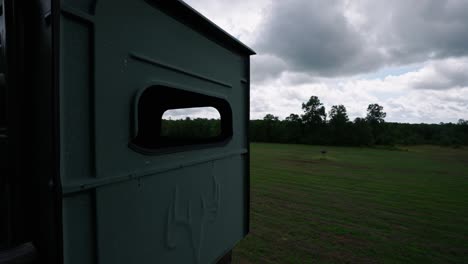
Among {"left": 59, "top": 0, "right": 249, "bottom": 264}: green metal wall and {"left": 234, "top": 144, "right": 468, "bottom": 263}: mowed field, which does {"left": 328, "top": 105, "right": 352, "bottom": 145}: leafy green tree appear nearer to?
{"left": 234, "top": 144, "right": 468, "bottom": 263}: mowed field

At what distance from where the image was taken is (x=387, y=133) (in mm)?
40000

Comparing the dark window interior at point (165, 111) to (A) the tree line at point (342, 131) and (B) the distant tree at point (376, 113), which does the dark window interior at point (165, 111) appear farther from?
(B) the distant tree at point (376, 113)

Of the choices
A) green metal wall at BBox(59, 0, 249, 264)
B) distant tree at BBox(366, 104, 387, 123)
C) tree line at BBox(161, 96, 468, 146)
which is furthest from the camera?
distant tree at BBox(366, 104, 387, 123)

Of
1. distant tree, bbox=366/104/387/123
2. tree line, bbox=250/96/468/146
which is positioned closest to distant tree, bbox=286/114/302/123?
tree line, bbox=250/96/468/146

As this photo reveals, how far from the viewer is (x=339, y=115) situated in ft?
136

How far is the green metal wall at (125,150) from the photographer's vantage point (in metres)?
1.25

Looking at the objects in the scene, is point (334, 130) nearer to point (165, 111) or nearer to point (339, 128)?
point (339, 128)

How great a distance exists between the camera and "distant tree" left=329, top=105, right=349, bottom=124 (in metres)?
40.1

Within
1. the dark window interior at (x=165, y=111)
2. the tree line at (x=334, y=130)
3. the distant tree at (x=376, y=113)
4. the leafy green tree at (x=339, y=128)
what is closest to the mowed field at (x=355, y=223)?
the dark window interior at (x=165, y=111)

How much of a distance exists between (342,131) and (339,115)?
14.2ft

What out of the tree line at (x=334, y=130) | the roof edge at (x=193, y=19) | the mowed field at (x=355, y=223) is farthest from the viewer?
the tree line at (x=334, y=130)

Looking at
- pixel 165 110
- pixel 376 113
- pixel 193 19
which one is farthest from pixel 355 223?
pixel 376 113

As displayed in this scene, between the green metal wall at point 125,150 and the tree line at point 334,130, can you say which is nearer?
the green metal wall at point 125,150

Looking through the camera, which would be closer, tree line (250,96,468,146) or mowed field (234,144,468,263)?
mowed field (234,144,468,263)
